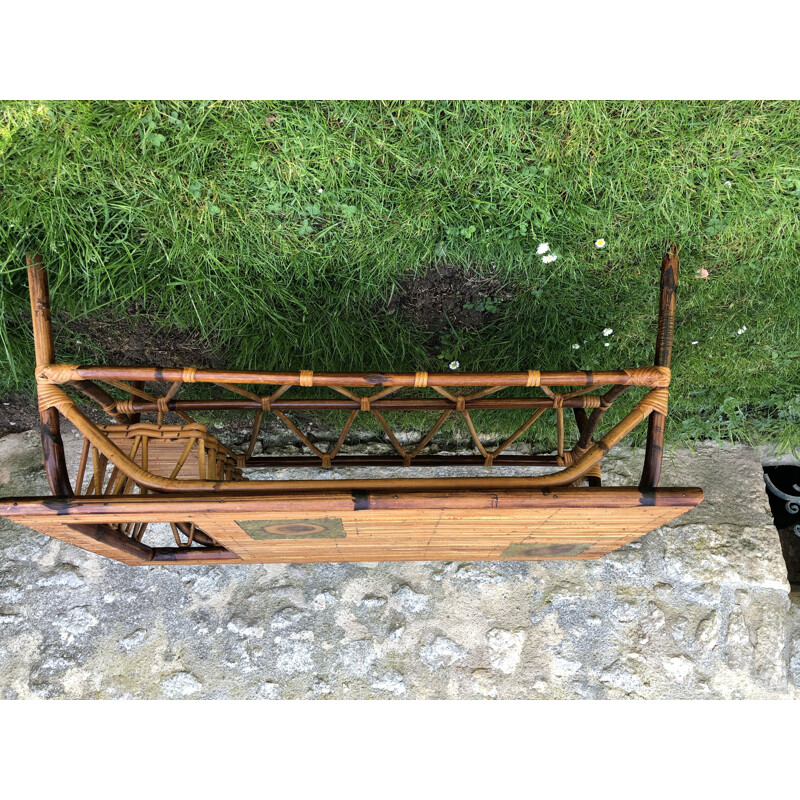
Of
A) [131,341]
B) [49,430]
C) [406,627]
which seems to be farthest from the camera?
[131,341]

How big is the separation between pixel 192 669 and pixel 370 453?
1.11 metres

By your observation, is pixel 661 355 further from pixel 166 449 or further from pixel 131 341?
pixel 131 341

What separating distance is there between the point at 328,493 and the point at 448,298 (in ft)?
3.69

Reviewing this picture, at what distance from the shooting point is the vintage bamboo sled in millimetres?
1420

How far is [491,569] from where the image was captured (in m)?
2.26

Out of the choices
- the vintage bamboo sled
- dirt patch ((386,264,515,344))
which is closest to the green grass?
dirt patch ((386,264,515,344))

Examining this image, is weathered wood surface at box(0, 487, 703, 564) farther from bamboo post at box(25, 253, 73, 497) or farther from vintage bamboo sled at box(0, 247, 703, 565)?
bamboo post at box(25, 253, 73, 497)

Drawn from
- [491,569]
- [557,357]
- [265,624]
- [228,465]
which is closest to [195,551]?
[228,465]

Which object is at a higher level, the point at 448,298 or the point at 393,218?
the point at 393,218

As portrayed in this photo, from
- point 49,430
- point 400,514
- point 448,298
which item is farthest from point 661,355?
point 49,430

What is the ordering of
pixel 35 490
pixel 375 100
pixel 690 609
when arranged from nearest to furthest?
pixel 375 100, pixel 690 609, pixel 35 490

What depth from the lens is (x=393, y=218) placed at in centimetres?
207

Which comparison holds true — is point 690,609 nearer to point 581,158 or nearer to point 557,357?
point 557,357

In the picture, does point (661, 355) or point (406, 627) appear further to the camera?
point (406, 627)
